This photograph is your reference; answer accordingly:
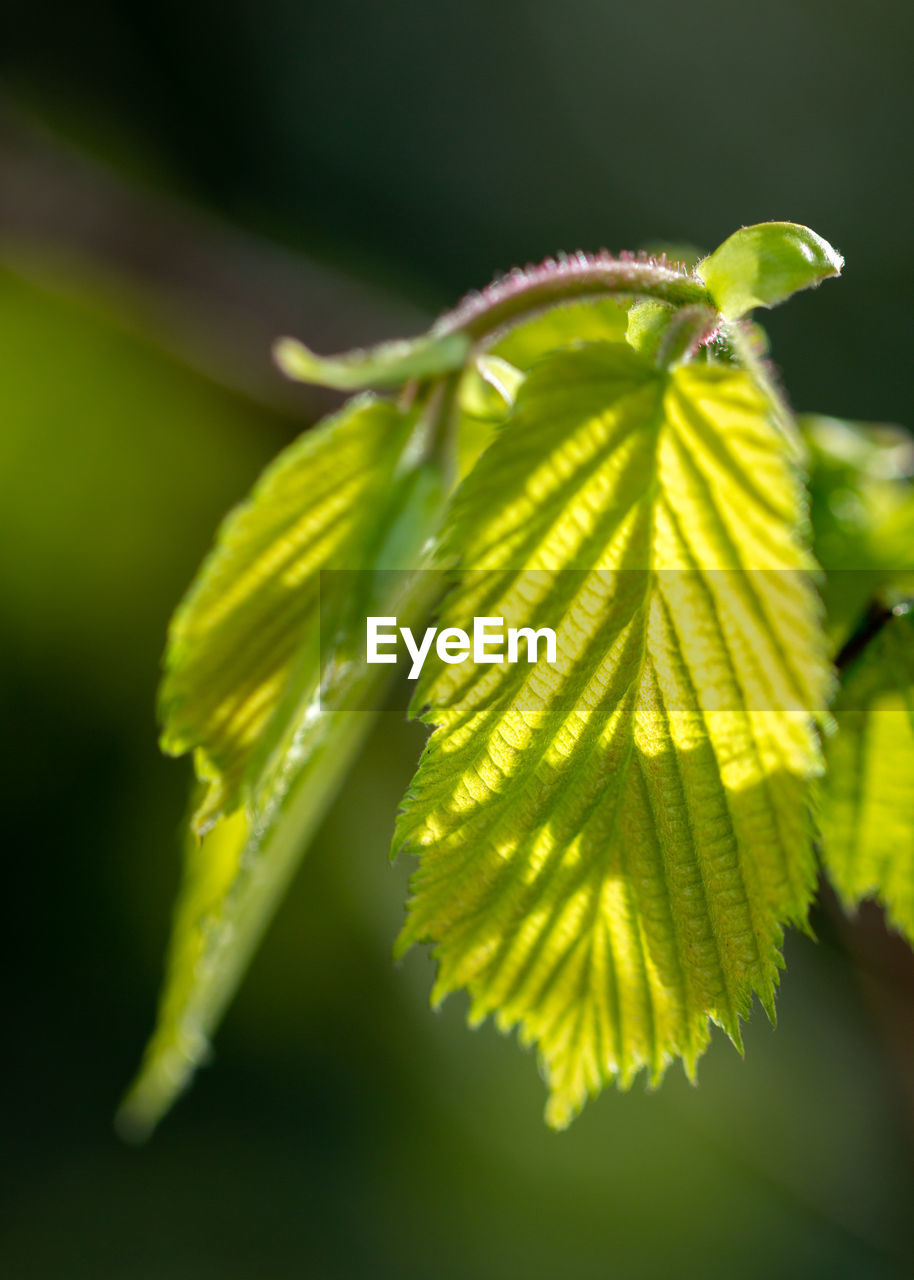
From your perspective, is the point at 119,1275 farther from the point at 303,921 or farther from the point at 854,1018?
the point at 854,1018

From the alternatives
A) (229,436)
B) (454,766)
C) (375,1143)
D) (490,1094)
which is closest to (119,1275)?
(375,1143)

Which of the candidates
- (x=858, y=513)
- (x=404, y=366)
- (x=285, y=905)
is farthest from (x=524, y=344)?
(x=285, y=905)

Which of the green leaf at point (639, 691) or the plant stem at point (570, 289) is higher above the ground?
the plant stem at point (570, 289)

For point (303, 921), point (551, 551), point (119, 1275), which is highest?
point (551, 551)

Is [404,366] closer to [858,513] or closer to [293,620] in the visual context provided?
[293,620]

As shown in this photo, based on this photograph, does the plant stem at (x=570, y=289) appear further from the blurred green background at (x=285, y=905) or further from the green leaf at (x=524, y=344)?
the blurred green background at (x=285, y=905)

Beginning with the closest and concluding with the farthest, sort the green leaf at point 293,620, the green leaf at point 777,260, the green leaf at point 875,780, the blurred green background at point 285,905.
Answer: the green leaf at point 777,260 < the green leaf at point 293,620 < the green leaf at point 875,780 < the blurred green background at point 285,905

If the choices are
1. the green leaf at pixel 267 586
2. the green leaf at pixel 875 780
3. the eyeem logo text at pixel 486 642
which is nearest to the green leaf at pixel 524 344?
the green leaf at pixel 267 586
